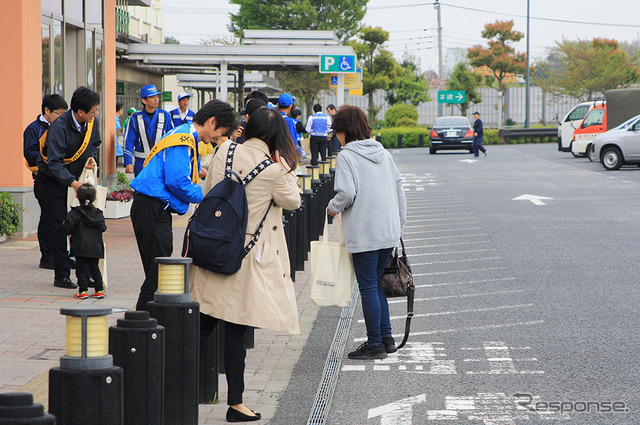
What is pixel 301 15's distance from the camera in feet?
174

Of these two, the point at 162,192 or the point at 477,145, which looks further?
the point at 477,145

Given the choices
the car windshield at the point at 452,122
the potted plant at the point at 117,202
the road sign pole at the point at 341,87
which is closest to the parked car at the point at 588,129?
the car windshield at the point at 452,122

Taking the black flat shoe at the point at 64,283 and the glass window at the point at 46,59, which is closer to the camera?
the black flat shoe at the point at 64,283

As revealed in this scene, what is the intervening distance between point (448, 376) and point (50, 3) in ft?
34.2

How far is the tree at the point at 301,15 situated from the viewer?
2072 inches

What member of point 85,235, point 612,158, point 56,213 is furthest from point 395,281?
point 612,158

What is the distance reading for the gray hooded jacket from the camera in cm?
624

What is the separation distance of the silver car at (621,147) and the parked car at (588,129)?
628 centimetres

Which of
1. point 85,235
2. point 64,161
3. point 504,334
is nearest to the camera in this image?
point 504,334

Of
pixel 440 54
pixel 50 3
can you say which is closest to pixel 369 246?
A: pixel 50 3

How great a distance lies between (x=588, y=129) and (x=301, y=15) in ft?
75.9

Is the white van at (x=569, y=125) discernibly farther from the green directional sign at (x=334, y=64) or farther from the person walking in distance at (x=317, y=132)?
the person walking in distance at (x=317, y=132)

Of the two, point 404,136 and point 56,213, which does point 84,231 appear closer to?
point 56,213

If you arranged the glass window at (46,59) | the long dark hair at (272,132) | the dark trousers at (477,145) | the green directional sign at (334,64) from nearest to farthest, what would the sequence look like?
the long dark hair at (272,132) < the glass window at (46,59) < the green directional sign at (334,64) < the dark trousers at (477,145)
